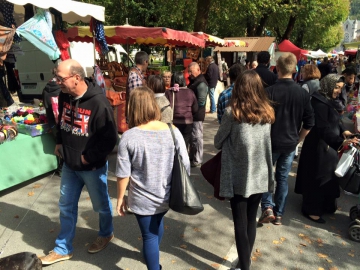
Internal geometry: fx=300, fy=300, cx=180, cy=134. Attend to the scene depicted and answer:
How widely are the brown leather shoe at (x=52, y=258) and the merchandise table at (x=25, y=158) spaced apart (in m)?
1.88

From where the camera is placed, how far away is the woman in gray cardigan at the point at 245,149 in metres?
2.39

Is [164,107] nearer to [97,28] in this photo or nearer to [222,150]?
[222,150]

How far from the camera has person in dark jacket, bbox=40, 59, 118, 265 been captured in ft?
8.59

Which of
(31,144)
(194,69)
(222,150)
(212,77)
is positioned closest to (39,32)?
(31,144)

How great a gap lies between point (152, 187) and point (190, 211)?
335 millimetres

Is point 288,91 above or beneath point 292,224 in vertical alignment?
above

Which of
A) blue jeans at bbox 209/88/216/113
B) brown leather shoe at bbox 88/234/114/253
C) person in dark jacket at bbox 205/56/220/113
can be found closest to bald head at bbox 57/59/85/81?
brown leather shoe at bbox 88/234/114/253

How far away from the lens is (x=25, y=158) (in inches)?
181

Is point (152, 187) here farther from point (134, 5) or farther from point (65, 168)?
point (134, 5)

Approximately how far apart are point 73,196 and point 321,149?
2892 millimetres

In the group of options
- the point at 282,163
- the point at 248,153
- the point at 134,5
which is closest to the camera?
the point at 248,153

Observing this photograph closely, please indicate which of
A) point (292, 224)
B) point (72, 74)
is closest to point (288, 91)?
point (292, 224)

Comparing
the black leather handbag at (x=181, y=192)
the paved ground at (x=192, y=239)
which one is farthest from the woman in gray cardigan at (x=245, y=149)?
the paved ground at (x=192, y=239)

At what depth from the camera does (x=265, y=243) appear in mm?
3342
